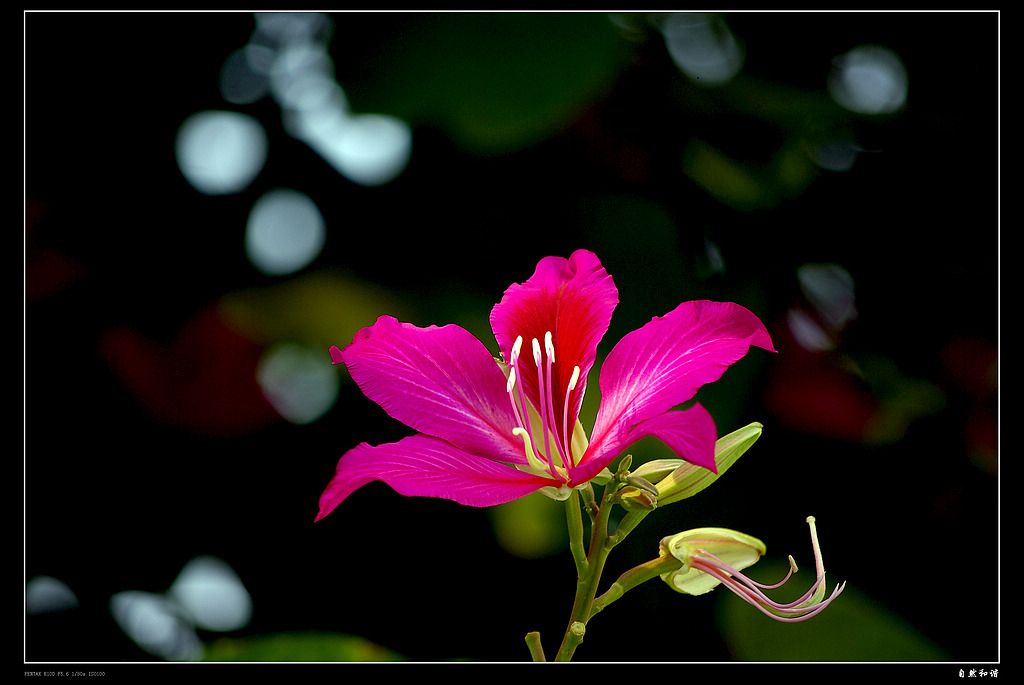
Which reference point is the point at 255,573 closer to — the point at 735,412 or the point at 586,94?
the point at 735,412

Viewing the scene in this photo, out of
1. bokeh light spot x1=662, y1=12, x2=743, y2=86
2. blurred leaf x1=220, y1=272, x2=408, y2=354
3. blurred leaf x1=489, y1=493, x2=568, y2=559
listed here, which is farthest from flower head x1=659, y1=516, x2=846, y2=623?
bokeh light spot x1=662, y1=12, x2=743, y2=86

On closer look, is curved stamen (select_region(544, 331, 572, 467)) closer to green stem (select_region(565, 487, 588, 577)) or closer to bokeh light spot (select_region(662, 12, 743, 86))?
green stem (select_region(565, 487, 588, 577))

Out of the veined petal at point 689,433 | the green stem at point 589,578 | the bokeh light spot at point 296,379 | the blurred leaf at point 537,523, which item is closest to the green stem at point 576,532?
the green stem at point 589,578

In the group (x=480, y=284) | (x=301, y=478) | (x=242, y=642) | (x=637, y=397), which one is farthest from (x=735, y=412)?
(x=242, y=642)

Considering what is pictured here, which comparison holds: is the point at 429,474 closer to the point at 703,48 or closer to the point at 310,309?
the point at 310,309

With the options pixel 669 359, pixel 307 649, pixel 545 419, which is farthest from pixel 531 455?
pixel 307 649

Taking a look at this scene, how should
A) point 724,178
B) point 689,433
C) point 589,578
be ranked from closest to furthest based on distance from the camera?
point 689,433
point 589,578
point 724,178

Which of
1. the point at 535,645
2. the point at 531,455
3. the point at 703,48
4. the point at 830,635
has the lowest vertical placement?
the point at 830,635

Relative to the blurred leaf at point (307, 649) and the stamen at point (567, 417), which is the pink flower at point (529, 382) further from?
the blurred leaf at point (307, 649)
